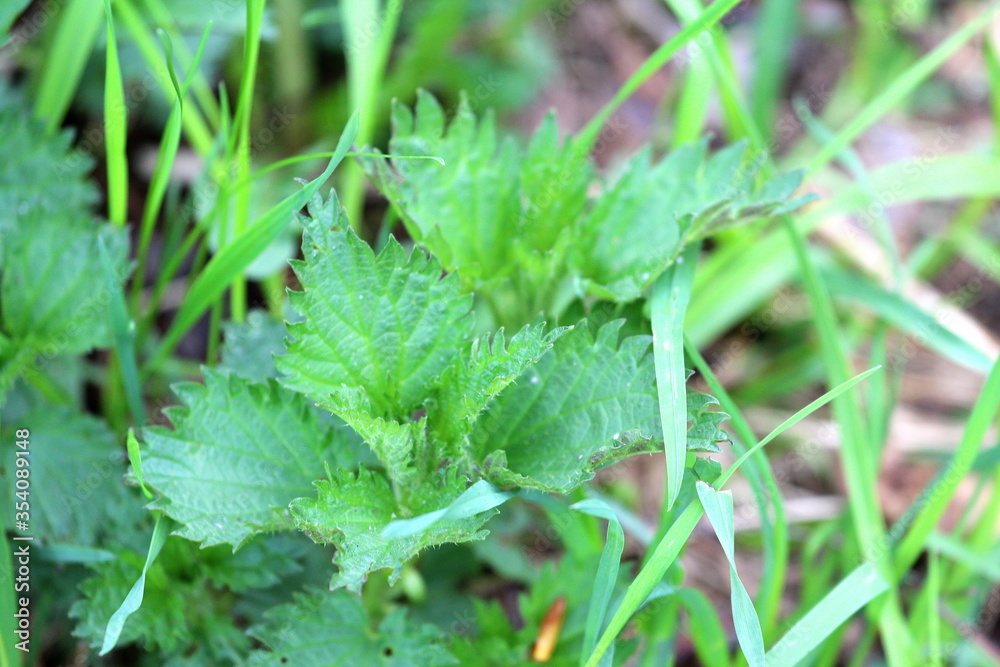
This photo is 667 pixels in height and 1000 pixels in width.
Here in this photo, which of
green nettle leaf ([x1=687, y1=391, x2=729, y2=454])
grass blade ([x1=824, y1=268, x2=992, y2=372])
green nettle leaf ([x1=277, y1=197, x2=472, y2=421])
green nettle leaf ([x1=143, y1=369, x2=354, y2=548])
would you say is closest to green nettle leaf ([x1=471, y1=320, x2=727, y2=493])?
green nettle leaf ([x1=687, y1=391, x2=729, y2=454])

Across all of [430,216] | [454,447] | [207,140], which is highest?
[207,140]

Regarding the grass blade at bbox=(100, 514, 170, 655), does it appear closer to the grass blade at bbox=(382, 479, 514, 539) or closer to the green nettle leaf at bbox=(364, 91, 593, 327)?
the grass blade at bbox=(382, 479, 514, 539)

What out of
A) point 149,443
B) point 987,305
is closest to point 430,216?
point 149,443

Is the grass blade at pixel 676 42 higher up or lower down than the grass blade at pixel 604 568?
higher up

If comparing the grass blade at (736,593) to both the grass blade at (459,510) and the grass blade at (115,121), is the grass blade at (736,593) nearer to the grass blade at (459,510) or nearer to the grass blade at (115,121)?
the grass blade at (459,510)

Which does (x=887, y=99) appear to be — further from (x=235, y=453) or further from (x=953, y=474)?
(x=235, y=453)

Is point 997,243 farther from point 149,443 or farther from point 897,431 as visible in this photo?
point 149,443

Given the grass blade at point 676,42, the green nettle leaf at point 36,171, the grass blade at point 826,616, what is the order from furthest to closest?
the green nettle leaf at point 36,171, the grass blade at point 676,42, the grass blade at point 826,616

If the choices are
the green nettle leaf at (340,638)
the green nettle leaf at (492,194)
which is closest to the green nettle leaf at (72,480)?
the green nettle leaf at (340,638)
